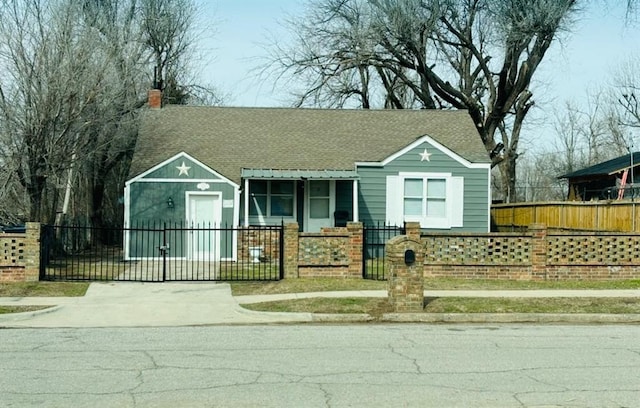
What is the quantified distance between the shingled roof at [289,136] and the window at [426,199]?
3.74 ft

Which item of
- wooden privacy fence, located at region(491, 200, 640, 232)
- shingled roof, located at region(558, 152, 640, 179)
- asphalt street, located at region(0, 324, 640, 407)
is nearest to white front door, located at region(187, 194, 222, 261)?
asphalt street, located at region(0, 324, 640, 407)

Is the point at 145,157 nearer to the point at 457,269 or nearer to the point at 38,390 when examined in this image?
the point at 457,269

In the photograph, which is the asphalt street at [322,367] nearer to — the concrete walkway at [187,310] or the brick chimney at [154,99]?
the concrete walkway at [187,310]

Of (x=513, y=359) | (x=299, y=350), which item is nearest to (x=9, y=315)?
(x=299, y=350)

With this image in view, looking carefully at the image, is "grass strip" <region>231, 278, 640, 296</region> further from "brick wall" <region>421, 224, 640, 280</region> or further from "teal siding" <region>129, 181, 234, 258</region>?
"teal siding" <region>129, 181, 234, 258</region>

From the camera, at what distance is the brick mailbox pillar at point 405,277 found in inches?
608

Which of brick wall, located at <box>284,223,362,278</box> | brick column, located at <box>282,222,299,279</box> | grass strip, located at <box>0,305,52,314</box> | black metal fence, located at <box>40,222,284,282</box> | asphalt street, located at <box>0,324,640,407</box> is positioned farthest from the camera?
black metal fence, located at <box>40,222,284,282</box>

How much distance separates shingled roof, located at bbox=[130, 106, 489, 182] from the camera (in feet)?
91.7

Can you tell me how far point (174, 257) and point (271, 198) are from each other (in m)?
3.96

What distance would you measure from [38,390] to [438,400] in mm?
4203

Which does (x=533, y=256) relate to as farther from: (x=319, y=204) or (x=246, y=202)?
(x=246, y=202)

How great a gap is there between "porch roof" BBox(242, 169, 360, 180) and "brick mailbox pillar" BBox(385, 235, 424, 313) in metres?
10.9

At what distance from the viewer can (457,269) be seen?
20.5 metres

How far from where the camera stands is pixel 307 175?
86.6ft
